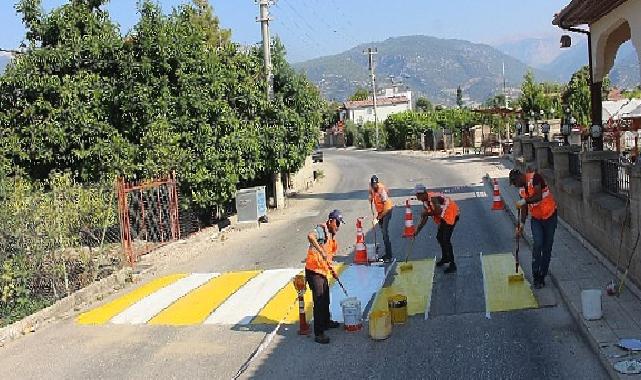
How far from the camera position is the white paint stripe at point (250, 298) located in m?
11.1

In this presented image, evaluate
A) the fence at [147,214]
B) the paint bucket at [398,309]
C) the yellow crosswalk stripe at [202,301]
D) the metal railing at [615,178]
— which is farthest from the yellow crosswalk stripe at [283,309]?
the metal railing at [615,178]

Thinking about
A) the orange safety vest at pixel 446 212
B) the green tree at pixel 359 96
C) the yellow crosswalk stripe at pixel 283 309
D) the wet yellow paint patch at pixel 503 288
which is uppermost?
the green tree at pixel 359 96

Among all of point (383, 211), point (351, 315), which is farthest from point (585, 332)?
point (383, 211)

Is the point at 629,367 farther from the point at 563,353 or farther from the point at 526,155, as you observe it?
the point at 526,155

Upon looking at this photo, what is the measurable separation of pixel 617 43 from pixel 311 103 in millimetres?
12358

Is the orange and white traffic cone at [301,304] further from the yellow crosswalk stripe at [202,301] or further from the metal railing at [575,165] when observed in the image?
the metal railing at [575,165]

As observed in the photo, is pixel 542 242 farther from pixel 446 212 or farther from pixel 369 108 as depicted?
pixel 369 108

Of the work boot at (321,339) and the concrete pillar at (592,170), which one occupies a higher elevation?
the concrete pillar at (592,170)

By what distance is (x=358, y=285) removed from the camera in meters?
12.2

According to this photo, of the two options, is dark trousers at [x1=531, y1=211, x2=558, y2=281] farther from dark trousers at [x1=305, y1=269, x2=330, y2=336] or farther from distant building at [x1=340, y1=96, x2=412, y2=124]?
distant building at [x1=340, y1=96, x2=412, y2=124]

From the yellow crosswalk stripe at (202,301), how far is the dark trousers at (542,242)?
5023 millimetres

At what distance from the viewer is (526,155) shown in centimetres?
2252

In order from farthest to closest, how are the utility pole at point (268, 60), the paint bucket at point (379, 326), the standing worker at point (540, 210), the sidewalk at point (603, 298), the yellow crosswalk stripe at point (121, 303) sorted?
the utility pole at point (268, 60) → the yellow crosswalk stripe at point (121, 303) → the standing worker at point (540, 210) → the paint bucket at point (379, 326) → the sidewalk at point (603, 298)

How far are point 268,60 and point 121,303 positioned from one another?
46.9 ft
